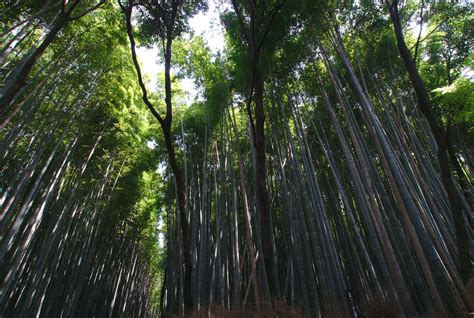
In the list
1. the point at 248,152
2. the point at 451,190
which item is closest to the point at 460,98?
the point at 451,190

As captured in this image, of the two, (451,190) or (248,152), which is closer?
(451,190)

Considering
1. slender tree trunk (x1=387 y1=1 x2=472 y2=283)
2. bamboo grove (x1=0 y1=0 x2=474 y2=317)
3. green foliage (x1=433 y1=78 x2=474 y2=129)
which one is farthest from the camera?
green foliage (x1=433 y1=78 x2=474 y2=129)

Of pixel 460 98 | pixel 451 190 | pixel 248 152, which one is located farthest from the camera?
pixel 248 152

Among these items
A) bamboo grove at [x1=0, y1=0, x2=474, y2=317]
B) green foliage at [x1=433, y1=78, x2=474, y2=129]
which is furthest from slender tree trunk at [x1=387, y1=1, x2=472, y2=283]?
green foliage at [x1=433, y1=78, x2=474, y2=129]

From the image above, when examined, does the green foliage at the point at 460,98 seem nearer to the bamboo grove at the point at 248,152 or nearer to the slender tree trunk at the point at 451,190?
the bamboo grove at the point at 248,152

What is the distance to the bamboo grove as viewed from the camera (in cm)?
298

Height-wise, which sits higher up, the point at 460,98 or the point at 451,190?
the point at 460,98

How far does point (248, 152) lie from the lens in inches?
326

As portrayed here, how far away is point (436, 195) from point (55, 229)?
7.30 m

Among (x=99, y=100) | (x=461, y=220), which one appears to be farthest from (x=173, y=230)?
(x=461, y=220)

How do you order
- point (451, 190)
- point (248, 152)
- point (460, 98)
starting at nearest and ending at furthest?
1. point (451, 190)
2. point (460, 98)
3. point (248, 152)

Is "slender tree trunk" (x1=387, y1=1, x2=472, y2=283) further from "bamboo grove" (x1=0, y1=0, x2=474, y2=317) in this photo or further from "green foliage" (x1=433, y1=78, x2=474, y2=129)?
"green foliage" (x1=433, y1=78, x2=474, y2=129)

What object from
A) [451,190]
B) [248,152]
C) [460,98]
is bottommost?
[451,190]

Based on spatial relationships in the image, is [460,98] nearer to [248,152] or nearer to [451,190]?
[451,190]
